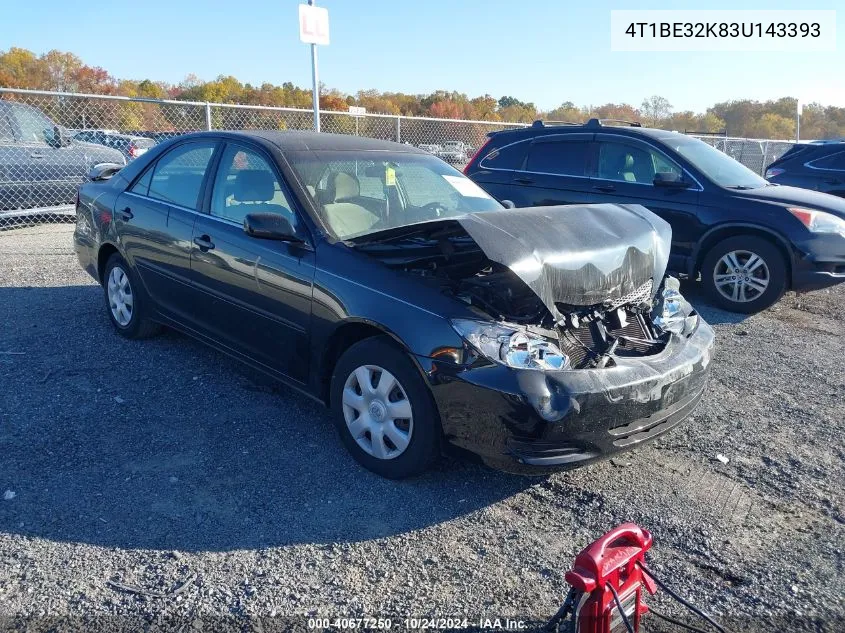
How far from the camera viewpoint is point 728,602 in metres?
2.68

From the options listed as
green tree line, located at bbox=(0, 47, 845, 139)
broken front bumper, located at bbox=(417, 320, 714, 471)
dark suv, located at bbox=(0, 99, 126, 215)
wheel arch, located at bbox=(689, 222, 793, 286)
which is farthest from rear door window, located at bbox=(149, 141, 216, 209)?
green tree line, located at bbox=(0, 47, 845, 139)

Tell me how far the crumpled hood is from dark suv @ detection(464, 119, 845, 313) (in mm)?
3286

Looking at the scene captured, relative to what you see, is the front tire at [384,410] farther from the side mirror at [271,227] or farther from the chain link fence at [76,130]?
the chain link fence at [76,130]

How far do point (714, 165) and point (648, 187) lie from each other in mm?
758

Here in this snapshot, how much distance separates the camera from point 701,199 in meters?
7.14

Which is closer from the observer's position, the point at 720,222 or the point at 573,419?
the point at 573,419

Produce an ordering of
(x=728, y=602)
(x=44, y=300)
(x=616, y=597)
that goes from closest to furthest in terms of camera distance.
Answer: (x=616, y=597)
(x=728, y=602)
(x=44, y=300)

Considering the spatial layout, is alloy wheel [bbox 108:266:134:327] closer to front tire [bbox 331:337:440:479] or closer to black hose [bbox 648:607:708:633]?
front tire [bbox 331:337:440:479]

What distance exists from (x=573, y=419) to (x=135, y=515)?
198cm

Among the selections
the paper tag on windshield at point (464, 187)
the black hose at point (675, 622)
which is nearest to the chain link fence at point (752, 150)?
the paper tag on windshield at point (464, 187)

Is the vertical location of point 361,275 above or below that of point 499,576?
above

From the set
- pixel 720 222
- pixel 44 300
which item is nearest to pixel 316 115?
pixel 44 300

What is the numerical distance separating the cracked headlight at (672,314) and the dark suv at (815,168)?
26.7 feet

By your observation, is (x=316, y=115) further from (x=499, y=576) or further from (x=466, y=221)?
(x=499, y=576)
